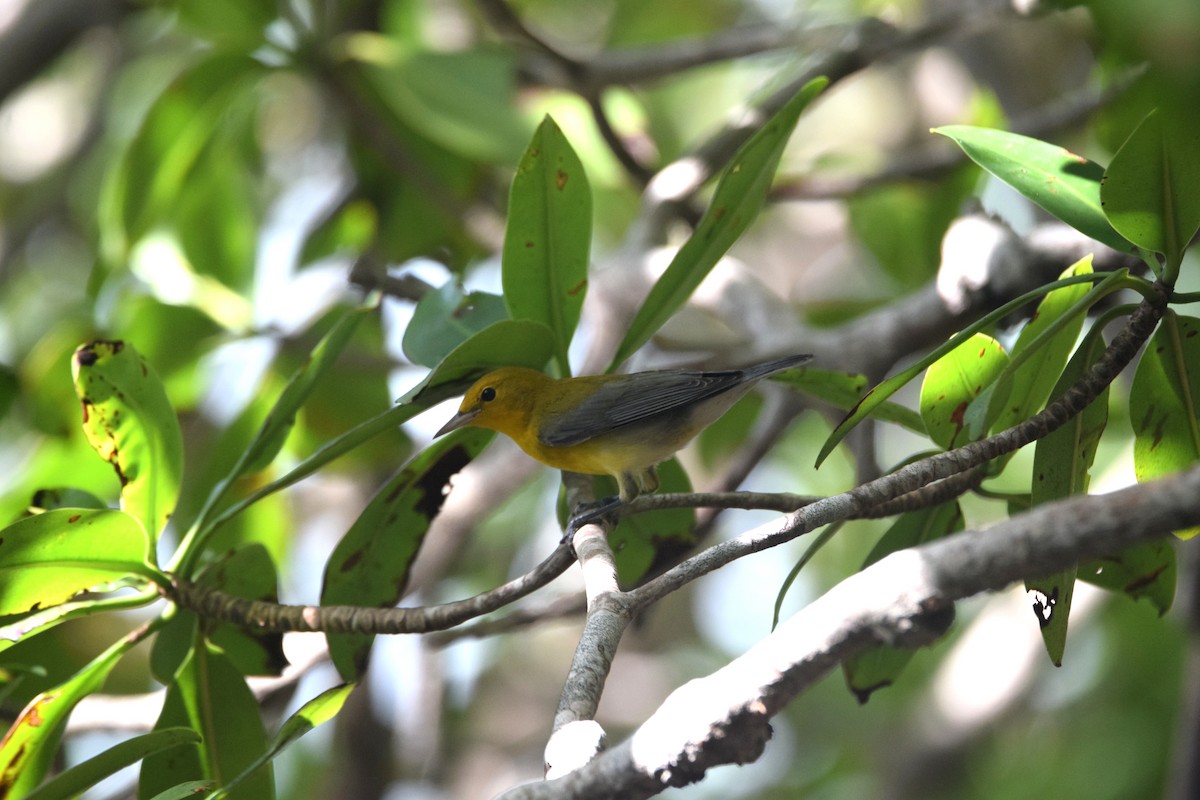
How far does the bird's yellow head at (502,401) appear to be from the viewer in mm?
3014

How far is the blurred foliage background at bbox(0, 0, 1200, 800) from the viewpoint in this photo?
3473mm

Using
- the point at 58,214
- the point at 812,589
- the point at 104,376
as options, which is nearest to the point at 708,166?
the point at 104,376

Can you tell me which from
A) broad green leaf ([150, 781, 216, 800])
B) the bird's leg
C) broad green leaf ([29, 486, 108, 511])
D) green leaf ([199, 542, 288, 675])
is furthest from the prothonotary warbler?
broad green leaf ([150, 781, 216, 800])

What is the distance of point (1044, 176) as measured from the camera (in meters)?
1.91

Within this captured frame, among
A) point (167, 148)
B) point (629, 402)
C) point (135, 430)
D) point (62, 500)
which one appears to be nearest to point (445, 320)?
point (135, 430)

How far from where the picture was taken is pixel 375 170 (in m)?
4.45

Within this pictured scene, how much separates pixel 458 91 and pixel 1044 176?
2239 millimetres

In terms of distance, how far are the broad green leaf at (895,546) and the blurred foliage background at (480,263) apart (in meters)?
0.82

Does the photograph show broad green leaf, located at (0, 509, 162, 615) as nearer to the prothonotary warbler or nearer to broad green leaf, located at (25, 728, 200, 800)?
broad green leaf, located at (25, 728, 200, 800)

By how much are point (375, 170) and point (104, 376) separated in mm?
2467

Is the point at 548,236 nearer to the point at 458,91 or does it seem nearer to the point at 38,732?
the point at 38,732

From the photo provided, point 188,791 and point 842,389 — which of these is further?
point 842,389

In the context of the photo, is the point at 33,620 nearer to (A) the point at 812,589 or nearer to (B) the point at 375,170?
(B) the point at 375,170

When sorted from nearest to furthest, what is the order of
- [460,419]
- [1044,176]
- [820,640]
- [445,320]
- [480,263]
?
[820,640], [1044,176], [445,320], [460,419], [480,263]
